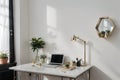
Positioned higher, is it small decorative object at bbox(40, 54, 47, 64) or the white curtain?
A: the white curtain

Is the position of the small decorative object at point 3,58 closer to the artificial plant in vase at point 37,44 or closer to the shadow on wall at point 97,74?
the artificial plant in vase at point 37,44

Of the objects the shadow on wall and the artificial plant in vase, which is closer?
the shadow on wall

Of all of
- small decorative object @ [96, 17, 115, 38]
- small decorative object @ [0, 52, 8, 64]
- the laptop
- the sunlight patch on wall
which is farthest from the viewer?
the sunlight patch on wall

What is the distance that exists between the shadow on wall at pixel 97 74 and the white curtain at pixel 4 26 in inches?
72.0

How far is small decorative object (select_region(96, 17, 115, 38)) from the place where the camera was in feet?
10.7

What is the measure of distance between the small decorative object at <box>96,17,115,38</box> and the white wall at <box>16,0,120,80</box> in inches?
3.0

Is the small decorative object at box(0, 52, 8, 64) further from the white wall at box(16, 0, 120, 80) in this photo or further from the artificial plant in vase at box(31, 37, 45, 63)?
the artificial plant in vase at box(31, 37, 45, 63)

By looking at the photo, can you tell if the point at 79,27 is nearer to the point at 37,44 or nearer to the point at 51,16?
the point at 51,16

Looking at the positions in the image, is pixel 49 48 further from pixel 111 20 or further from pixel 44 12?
pixel 111 20

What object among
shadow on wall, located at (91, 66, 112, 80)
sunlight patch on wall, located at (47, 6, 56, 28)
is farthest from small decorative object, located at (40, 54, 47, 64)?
shadow on wall, located at (91, 66, 112, 80)

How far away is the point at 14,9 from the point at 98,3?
5.83 feet

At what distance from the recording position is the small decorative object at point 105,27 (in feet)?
10.7

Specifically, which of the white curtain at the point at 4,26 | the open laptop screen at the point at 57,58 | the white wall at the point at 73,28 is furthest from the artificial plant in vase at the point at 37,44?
the white curtain at the point at 4,26

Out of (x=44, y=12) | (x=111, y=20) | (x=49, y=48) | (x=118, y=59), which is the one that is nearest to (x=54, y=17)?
(x=44, y=12)
